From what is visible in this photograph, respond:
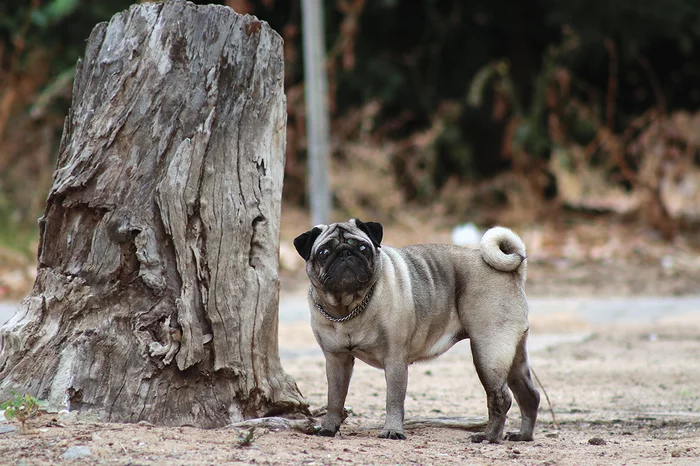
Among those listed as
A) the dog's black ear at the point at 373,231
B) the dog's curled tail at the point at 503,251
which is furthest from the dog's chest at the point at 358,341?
the dog's curled tail at the point at 503,251

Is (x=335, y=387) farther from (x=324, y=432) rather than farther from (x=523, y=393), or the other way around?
(x=523, y=393)

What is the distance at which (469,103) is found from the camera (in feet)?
64.0

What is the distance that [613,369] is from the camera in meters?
8.43

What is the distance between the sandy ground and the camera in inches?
174

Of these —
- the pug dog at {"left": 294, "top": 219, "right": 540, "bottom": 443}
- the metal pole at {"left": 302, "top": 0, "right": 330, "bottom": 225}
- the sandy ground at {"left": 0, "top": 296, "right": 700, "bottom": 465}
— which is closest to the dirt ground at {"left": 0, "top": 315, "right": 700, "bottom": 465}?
the sandy ground at {"left": 0, "top": 296, "right": 700, "bottom": 465}

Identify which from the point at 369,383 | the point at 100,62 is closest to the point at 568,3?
the point at 369,383

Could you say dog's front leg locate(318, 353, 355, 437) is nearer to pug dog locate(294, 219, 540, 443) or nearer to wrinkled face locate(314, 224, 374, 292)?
pug dog locate(294, 219, 540, 443)

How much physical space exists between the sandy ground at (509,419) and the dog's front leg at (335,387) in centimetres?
11

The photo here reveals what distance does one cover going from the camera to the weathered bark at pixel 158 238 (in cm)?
515

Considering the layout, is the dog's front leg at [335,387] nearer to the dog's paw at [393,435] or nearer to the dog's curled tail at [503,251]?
the dog's paw at [393,435]

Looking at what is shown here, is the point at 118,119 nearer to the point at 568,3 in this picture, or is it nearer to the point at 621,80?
the point at 568,3

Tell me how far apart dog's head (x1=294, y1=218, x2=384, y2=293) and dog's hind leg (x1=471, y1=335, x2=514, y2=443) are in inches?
34.6

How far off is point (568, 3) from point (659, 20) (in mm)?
1606

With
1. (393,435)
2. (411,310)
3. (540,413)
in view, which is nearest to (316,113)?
(540,413)
